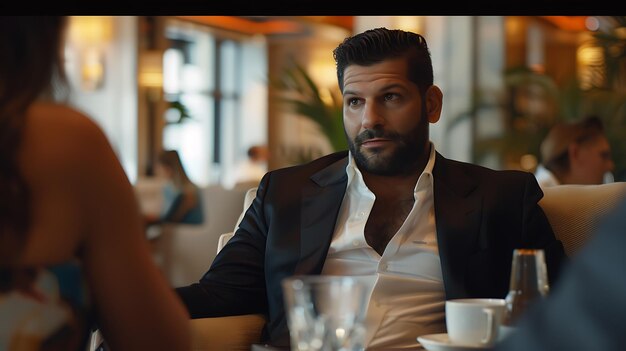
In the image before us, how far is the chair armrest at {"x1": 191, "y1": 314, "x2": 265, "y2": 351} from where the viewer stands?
7.52 ft

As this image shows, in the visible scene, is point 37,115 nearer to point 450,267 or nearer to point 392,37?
point 450,267

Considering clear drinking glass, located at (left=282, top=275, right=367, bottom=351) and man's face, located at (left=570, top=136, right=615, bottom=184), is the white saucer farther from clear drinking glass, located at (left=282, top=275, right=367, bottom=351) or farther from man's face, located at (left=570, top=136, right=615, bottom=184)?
man's face, located at (left=570, top=136, right=615, bottom=184)

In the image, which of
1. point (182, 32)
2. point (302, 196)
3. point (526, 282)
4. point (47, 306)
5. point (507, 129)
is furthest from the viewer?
point (182, 32)

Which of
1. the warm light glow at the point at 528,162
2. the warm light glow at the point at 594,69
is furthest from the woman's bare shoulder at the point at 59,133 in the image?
the warm light glow at the point at 528,162

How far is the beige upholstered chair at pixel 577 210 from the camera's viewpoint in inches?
103

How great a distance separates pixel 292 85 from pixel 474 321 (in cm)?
491

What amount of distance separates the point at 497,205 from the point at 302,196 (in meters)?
0.52

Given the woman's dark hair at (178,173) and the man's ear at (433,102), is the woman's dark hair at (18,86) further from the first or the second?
the woman's dark hair at (178,173)

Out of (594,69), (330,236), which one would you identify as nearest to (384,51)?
(330,236)

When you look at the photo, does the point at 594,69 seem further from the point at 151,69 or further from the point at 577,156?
the point at 151,69

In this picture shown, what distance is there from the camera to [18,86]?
1.09m

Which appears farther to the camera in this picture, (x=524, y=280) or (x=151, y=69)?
Answer: (x=151, y=69)

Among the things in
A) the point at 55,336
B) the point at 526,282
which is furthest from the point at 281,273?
the point at 55,336

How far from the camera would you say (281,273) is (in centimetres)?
257
